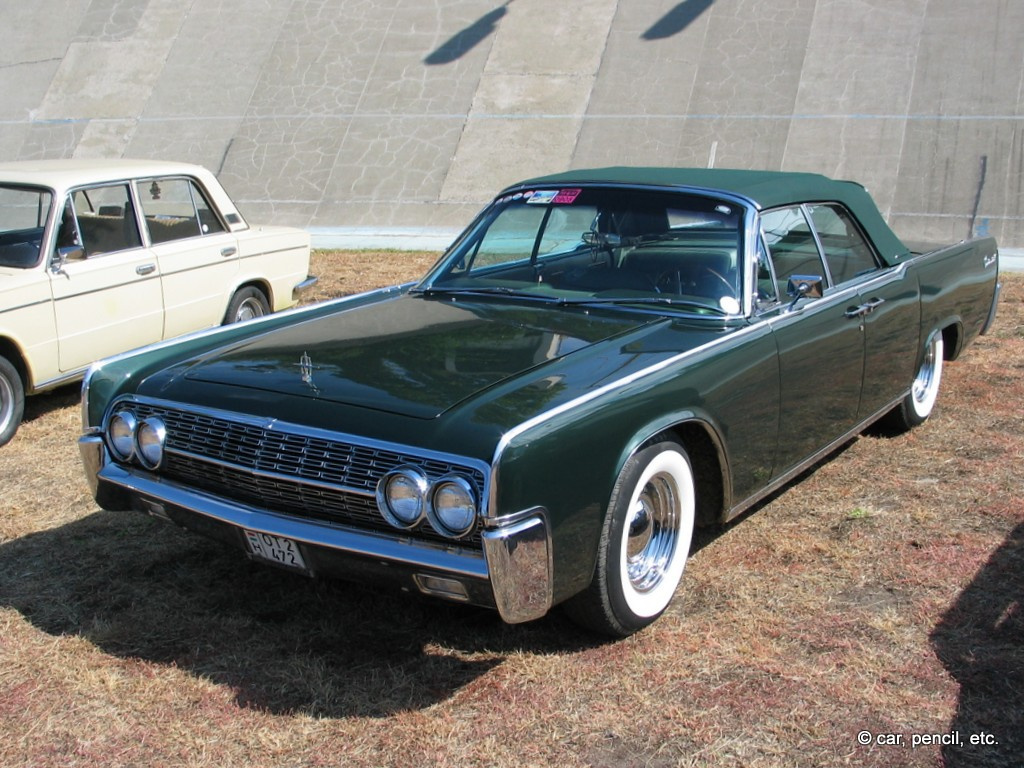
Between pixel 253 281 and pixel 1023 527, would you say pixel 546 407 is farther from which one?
pixel 253 281

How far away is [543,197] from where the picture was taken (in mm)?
4859

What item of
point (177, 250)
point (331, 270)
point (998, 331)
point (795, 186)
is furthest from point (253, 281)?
point (998, 331)

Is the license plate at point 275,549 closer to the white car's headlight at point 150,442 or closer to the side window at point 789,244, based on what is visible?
the white car's headlight at point 150,442

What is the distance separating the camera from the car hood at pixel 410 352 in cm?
349

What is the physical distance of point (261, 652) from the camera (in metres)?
3.63

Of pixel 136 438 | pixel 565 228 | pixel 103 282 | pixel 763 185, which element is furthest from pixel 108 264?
pixel 763 185

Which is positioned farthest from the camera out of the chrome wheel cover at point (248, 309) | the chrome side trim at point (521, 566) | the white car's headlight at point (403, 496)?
the chrome wheel cover at point (248, 309)

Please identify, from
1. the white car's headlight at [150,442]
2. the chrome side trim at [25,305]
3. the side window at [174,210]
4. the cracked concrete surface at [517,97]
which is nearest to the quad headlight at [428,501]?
the white car's headlight at [150,442]

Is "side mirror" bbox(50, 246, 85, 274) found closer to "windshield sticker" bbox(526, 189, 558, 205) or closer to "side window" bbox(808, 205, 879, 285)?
"windshield sticker" bbox(526, 189, 558, 205)

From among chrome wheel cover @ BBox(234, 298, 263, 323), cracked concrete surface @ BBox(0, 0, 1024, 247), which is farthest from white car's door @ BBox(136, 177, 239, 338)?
cracked concrete surface @ BBox(0, 0, 1024, 247)

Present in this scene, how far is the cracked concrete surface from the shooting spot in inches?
508

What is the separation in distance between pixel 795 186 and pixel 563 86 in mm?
10286

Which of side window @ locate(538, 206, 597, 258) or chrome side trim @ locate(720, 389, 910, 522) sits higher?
side window @ locate(538, 206, 597, 258)

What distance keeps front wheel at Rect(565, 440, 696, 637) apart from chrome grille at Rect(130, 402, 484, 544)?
1.75ft
